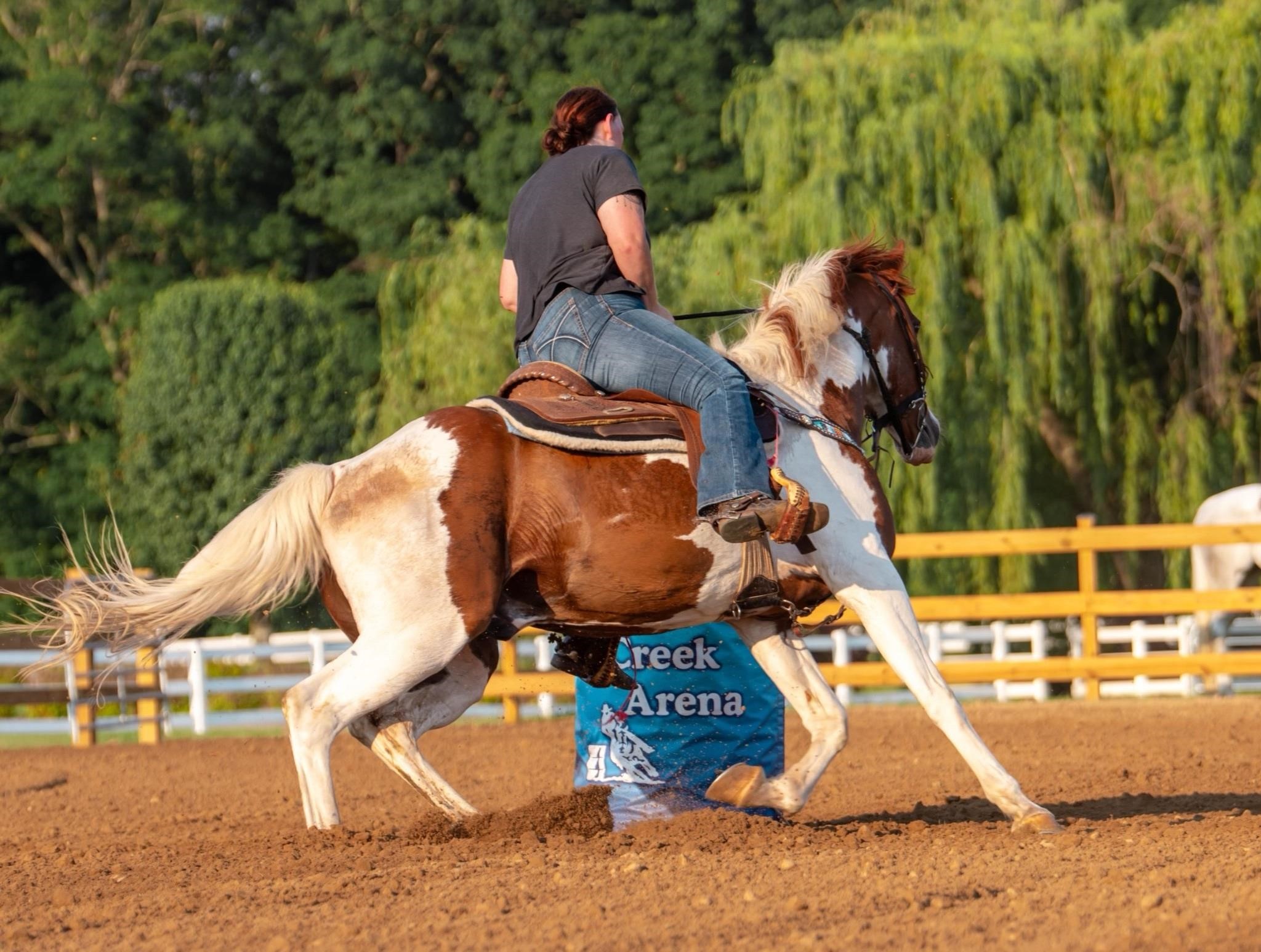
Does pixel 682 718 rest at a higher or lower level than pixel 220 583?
lower

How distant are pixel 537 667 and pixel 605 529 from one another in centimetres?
1053

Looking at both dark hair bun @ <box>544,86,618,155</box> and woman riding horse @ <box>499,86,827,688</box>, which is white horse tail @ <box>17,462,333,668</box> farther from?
dark hair bun @ <box>544,86,618,155</box>

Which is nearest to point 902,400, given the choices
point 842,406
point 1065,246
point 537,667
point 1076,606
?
point 842,406

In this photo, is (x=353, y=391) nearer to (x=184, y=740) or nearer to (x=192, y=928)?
(x=184, y=740)

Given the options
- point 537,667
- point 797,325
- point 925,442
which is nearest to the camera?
point 797,325

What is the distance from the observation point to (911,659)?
18.8ft

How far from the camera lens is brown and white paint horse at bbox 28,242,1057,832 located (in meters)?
5.50

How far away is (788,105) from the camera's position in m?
18.8

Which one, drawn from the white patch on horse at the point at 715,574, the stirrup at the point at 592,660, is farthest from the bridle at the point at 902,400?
the stirrup at the point at 592,660

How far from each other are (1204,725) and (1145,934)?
8182mm

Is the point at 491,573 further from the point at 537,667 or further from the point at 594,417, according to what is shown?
the point at 537,667

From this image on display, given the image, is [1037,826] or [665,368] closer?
[1037,826]

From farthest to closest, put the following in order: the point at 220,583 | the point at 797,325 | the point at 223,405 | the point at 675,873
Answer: the point at 223,405, the point at 797,325, the point at 220,583, the point at 675,873

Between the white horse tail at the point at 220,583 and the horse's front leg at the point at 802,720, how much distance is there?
1.65m
